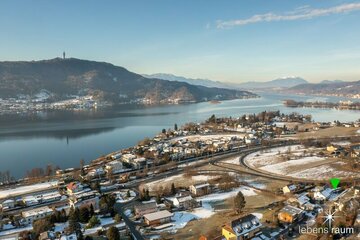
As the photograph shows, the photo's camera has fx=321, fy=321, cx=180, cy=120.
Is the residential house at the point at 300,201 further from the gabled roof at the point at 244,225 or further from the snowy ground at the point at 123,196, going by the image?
the snowy ground at the point at 123,196

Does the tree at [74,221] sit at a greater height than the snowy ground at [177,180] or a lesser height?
greater

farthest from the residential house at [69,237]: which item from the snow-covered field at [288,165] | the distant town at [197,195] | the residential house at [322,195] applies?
the snow-covered field at [288,165]

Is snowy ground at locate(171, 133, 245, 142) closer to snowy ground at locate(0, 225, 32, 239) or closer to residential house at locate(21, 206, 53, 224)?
residential house at locate(21, 206, 53, 224)

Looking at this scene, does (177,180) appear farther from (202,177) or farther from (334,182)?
(334,182)

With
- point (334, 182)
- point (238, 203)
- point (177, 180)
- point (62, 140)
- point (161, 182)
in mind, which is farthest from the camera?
point (62, 140)

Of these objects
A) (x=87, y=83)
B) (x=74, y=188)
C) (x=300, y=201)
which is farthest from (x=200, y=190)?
(x=87, y=83)

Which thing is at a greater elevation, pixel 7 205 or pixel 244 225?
pixel 244 225
